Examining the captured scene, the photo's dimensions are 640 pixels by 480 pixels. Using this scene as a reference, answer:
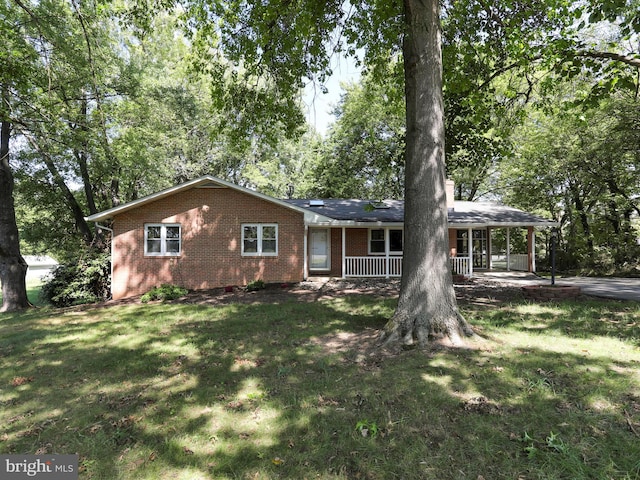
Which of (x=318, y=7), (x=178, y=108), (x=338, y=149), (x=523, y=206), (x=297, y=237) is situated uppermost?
(x=178, y=108)

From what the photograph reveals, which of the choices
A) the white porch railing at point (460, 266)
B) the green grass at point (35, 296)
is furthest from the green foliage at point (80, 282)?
the white porch railing at point (460, 266)

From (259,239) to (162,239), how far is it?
4034 millimetres

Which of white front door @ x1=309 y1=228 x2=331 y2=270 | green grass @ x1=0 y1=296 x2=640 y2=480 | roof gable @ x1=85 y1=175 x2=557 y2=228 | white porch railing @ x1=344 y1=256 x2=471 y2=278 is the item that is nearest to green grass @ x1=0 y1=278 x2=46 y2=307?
roof gable @ x1=85 y1=175 x2=557 y2=228

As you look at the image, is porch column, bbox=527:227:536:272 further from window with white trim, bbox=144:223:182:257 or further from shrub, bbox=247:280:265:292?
window with white trim, bbox=144:223:182:257

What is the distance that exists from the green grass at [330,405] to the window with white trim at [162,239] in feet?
25.6

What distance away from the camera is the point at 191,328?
7.50 meters

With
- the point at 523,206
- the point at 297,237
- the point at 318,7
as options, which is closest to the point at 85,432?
the point at 318,7

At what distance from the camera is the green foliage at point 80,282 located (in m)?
13.2

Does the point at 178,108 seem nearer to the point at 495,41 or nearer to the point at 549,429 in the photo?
the point at 495,41

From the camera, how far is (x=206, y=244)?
568 inches

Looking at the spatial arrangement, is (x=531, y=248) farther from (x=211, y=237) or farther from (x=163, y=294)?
(x=163, y=294)

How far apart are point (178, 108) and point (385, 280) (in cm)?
1940

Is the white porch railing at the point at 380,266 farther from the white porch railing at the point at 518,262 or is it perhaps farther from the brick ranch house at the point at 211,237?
the white porch railing at the point at 518,262

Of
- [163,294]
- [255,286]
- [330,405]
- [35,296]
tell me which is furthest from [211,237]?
[35,296]
